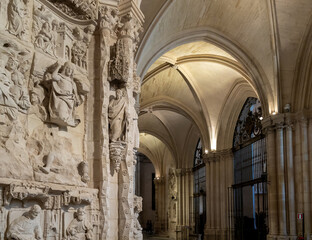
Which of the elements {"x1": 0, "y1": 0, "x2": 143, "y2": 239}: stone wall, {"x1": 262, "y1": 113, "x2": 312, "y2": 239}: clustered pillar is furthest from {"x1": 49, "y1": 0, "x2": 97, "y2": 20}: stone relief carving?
{"x1": 262, "y1": 113, "x2": 312, "y2": 239}: clustered pillar

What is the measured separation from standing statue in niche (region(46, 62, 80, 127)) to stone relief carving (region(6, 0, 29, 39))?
1.85 ft

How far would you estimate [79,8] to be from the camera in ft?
18.6

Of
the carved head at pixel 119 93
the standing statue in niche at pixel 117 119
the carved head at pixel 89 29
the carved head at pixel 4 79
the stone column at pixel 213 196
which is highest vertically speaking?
the carved head at pixel 89 29

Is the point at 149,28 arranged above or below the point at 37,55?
above

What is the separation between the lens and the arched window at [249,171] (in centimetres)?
1598

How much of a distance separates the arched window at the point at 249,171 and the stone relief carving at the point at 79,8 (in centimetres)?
1112

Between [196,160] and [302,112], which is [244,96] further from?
[196,160]

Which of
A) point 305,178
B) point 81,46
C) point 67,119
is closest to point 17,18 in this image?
point 81,46

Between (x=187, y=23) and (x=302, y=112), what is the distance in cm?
422

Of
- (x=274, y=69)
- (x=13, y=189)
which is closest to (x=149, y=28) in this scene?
(x=274, y=69)

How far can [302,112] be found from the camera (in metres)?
12.4

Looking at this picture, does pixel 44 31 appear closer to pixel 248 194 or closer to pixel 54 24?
pixel 54 24

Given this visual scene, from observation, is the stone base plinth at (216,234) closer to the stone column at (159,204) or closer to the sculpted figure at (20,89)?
the stone column at (159,204)

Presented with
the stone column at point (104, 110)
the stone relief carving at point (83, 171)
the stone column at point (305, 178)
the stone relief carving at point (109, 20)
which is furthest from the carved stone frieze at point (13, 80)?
the stone column at point (305, 178)
